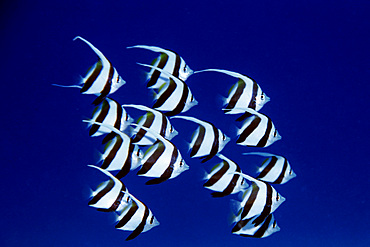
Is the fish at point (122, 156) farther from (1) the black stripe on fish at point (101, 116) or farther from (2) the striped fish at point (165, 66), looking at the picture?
(2) the striped fish at point (165, 66)

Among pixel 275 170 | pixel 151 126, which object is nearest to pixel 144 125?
pixel 151 126

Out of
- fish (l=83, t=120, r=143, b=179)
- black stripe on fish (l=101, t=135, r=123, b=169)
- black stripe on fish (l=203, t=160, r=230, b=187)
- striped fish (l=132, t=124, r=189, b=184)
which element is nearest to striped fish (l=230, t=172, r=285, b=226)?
black stripe on fish (l=203, t=160, r=230, b=187)

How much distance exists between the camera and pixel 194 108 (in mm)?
6715

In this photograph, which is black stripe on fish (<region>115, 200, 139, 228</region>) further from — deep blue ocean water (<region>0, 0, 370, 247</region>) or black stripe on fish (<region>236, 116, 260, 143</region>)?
deep blue ocean water (<region>0, 0, 370, 247</region>)

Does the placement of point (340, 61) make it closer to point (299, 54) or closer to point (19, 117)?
point (299, 54)

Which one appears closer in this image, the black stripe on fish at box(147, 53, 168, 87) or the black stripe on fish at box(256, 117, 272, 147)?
the black stripe on fish at box(256, 117, 272, 147)

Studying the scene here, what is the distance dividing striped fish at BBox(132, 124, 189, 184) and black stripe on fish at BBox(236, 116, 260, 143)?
50 cm

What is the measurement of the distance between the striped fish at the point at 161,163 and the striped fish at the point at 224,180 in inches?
10.9

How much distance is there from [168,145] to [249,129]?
0.61m

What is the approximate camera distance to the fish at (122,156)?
2.69 meters

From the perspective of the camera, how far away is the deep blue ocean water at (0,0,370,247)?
678 centimetres

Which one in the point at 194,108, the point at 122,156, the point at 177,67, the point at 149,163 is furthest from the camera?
the point at 194,108

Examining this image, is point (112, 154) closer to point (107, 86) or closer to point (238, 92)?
point (107, 86)

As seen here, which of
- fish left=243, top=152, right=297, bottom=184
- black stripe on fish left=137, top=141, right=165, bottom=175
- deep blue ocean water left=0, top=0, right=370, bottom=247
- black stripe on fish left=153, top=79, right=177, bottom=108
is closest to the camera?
black stripe on fish left=137, top=141, right=165, bottom=175
